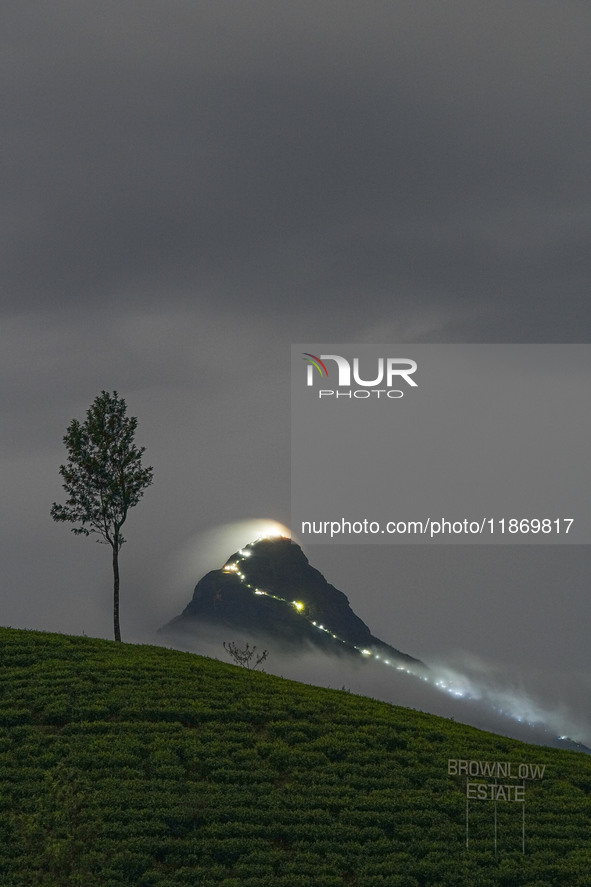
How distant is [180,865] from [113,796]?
3.55m

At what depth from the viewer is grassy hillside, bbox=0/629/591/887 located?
22.6 m

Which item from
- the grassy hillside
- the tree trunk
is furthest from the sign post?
the tree trunk

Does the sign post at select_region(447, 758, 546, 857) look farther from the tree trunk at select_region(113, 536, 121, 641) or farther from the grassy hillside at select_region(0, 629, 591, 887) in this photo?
the tree trunk at select_region(113, 536, 121, 641)

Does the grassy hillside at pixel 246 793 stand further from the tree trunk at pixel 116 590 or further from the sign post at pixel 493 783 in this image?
the tree trunk at pixel 116 590

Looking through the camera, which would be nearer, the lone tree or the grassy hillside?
the grassy hillside

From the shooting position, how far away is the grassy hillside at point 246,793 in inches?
890

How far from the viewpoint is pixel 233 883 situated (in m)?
21.6

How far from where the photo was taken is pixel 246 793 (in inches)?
1017

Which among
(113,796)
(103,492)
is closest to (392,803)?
(113,796)

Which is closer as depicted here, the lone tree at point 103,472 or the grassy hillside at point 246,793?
the grassy hillside at point 246,793

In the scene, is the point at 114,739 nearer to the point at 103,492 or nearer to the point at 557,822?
the point at 557,822

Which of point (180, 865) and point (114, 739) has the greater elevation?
point (114, 739)

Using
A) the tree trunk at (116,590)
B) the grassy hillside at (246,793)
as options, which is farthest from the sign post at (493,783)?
the tree trunk at (116,590)

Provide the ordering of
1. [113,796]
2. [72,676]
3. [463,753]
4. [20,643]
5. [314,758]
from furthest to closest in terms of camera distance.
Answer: [20,643] < [72,676] < [463,753] < [314,758] < [113,796]
